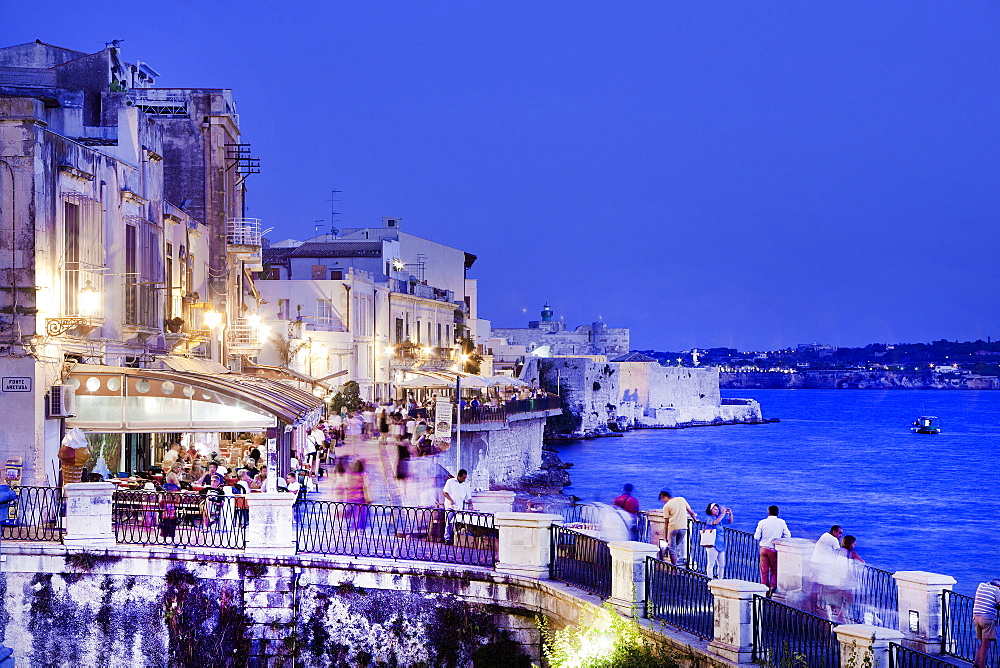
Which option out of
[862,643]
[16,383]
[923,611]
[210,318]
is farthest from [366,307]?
[862,643]

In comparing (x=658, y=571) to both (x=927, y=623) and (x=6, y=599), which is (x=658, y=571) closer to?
(x=927, y=623)

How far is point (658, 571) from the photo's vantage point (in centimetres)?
1332

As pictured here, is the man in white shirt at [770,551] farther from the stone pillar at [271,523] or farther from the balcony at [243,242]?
the balcony at [243,242]

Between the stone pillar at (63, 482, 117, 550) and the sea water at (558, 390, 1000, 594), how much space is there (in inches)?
1246

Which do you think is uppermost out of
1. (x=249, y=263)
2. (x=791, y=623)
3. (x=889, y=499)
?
(x=249, y=263)

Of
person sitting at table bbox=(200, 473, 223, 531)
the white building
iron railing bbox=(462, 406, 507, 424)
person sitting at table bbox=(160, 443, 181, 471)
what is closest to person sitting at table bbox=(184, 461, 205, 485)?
person sitting at table bbox=(160, 443, 181, 471)

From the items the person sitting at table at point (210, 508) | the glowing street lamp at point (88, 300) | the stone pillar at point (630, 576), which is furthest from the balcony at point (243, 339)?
the stone pillar at point (630, 576)

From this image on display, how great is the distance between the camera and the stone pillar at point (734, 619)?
1179 cm

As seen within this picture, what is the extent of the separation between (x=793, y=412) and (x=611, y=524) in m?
177

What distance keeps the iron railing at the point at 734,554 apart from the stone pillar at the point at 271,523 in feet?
18.8

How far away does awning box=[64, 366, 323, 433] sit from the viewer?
1984cm

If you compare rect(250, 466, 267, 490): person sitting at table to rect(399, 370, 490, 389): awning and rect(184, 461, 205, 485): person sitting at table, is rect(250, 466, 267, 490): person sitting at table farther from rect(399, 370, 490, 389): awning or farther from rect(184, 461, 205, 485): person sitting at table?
rect(399, 370, 490, 389): awning

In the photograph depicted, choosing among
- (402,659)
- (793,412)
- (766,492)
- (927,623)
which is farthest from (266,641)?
(793,412)

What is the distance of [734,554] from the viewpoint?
18594 millimetres
